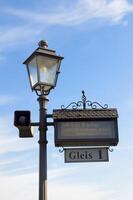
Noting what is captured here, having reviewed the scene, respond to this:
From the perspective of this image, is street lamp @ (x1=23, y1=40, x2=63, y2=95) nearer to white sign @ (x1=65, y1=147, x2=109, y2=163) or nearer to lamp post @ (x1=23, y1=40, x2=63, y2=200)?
lamp post @ (x1=23, y1=40, x2=63, y2=200)

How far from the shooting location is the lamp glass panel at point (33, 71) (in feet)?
28.4

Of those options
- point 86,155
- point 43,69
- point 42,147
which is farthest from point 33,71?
point 86,155

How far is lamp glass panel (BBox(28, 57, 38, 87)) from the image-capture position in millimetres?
8664

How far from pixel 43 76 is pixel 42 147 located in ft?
3.19

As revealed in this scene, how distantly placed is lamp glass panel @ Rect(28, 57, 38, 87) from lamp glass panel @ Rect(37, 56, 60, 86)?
0.07 m

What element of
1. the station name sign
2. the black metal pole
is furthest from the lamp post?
the station name sign

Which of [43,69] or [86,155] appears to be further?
[86,155]

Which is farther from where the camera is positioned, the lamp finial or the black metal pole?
the lamp finial

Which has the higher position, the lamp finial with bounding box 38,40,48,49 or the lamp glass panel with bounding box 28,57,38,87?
the lamp finial with bounding box 38,40,48,49

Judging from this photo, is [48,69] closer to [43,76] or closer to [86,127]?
[43,76]

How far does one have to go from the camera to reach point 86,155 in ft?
28.7

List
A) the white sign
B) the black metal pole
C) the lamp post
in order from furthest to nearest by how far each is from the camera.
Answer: the white sign, the lamp post, the black metal pole

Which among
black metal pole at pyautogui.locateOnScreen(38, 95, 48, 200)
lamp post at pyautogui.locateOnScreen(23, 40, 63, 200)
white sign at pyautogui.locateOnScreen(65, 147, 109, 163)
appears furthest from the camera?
white sign at pyautogui.locateOnScreen(65, 147, 109, 163)

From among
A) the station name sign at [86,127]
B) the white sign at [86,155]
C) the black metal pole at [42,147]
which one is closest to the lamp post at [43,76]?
the black metal pole at [42,147]
